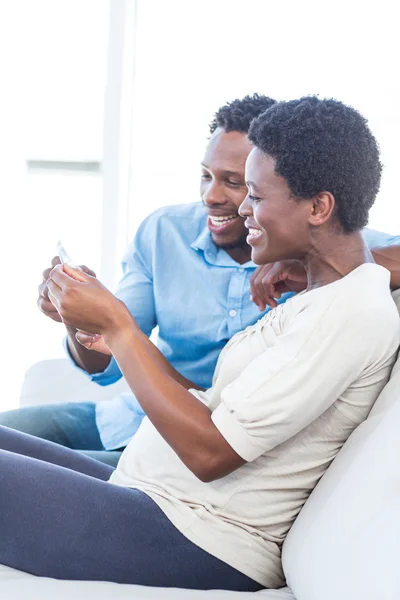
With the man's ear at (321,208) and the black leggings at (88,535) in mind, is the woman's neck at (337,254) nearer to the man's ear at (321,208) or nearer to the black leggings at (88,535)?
the man's ear at (321,208)

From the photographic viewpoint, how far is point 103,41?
133 inches

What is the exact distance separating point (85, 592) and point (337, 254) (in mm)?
627

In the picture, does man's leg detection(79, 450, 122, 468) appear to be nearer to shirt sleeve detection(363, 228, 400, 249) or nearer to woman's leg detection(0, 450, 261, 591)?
woman's leg detection(0, 450, 261, 591)

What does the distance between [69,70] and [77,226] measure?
0.63 m

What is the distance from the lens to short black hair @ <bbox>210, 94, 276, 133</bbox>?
71.5 inches

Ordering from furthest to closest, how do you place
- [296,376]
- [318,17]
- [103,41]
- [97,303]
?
[103,41], [318,17], [97,303], [296,376]

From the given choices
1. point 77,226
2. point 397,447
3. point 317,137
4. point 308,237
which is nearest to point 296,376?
point 397,447

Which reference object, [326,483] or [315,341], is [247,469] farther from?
[315,341]

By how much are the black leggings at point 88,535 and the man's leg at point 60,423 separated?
758 millimetres

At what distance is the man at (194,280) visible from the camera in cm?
181

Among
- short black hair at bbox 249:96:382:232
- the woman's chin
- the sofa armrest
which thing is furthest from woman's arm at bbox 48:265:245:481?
the sofa armrest

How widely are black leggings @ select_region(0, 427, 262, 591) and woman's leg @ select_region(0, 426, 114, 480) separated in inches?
9.2

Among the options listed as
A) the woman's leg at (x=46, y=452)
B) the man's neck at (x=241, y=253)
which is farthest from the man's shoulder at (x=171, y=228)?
the woman's leg at (x=46, y=452)

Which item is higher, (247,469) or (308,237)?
(308,237)
